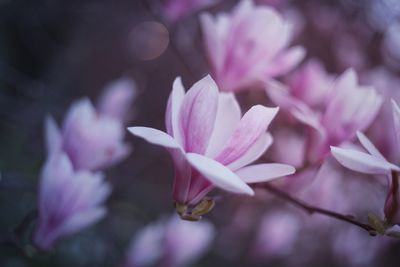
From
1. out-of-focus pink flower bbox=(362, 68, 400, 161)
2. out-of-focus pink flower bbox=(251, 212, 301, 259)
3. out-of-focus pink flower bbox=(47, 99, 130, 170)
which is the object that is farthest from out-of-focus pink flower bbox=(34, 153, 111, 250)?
out-of-focus pink flower bbox=(251, 212, 301, 259)

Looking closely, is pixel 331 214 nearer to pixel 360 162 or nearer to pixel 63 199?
pixel 360 162

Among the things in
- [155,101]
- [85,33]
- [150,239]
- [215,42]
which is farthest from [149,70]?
[215,42]

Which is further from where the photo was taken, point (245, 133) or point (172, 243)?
point (172, 243)

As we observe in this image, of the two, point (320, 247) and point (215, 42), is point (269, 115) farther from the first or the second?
point (320, 247)

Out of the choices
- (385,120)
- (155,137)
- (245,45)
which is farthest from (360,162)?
(385,120)

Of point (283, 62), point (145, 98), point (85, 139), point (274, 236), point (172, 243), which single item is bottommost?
point (145, 98)

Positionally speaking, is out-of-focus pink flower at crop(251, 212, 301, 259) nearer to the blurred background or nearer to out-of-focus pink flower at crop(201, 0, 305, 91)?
the blurred background
